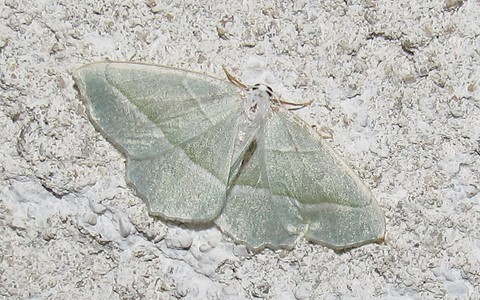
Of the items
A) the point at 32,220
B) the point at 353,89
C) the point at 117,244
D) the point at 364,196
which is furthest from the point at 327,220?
the point at 32,220

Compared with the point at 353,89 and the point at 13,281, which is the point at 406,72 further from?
the point at 13,281

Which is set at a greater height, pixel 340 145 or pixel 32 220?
pixel 340 145

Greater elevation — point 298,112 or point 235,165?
point 298,112

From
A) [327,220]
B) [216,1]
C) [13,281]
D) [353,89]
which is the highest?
[216,1]
